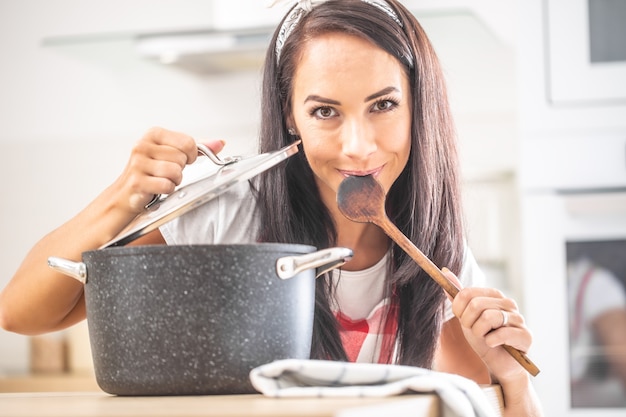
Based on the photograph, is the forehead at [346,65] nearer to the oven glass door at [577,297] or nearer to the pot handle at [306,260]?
the pot handle at [306,260]

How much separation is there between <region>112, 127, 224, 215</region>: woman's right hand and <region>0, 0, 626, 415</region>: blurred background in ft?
2.91

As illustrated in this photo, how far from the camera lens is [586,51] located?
235 centimetres

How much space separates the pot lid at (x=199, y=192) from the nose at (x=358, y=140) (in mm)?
229

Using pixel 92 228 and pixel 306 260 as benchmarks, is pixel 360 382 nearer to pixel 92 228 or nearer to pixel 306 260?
pixel 306 260

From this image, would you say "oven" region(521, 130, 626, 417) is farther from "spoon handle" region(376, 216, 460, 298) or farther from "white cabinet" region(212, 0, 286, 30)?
"spoon handle" region(376, 216, 460, 298)

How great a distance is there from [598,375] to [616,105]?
689mm

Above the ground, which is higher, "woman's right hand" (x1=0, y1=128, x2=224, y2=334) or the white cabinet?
the white cabinet

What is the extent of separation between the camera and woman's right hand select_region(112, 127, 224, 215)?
3.05 ft

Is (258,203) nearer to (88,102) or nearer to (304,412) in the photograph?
A: (304,412)

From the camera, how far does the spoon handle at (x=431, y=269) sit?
88 centimetres

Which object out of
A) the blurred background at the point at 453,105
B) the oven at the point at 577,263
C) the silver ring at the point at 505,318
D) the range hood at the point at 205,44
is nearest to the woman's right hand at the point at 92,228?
the silver ring at the point at 505,318

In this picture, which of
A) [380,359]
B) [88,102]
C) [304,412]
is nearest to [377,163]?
[380,359]

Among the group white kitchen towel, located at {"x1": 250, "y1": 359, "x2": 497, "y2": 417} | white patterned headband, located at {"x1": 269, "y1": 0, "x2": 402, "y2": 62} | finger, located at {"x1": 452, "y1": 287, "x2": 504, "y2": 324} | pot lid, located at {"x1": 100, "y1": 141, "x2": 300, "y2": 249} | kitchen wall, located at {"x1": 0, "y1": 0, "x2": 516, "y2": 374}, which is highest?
kitchen wall, located at {"x1": 0, "y1": 0, "x2": 516, "y2": 374}

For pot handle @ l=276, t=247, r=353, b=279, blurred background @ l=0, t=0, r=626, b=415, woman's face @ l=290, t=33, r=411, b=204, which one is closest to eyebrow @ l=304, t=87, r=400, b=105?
woman's face @ l=290, t=33, r=411, b=204
